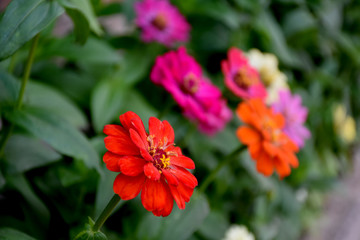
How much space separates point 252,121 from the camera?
2.06 feet

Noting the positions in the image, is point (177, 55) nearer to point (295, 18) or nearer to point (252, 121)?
point (252, 121)

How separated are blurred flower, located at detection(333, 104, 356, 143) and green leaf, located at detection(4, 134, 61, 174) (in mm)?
1335

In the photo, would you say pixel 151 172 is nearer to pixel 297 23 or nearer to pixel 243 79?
pixel 243 79

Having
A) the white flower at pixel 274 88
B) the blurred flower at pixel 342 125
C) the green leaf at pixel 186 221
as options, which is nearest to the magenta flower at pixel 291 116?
the white flower at pixel 274 88

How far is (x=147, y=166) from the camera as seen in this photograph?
380 millimetres

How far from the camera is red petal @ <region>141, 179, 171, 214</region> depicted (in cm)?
38

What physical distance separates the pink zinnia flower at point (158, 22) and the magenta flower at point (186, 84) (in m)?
0.23

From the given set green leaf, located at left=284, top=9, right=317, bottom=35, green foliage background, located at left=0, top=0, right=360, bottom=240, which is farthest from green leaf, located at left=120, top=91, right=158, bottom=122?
green leaf, located at left=284, top=9, right=317, bottom=35

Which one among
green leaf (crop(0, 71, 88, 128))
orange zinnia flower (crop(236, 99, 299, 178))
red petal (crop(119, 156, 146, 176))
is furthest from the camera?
green leaf (crop(0, 71, 88, 128))

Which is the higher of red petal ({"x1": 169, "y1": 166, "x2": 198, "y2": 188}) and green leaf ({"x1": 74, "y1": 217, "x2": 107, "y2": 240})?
red petal ({"x1": 169, "y1": 166, "x2": 198, "y2": 188})

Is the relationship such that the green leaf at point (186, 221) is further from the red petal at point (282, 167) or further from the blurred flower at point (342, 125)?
the blurred flower at point (342, 125)

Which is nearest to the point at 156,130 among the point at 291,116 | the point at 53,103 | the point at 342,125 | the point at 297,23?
the point at 53,103

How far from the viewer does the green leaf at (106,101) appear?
80 centimetres

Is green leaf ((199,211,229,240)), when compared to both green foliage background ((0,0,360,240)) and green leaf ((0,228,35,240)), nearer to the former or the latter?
green foliage background ((0,0,360,240))
